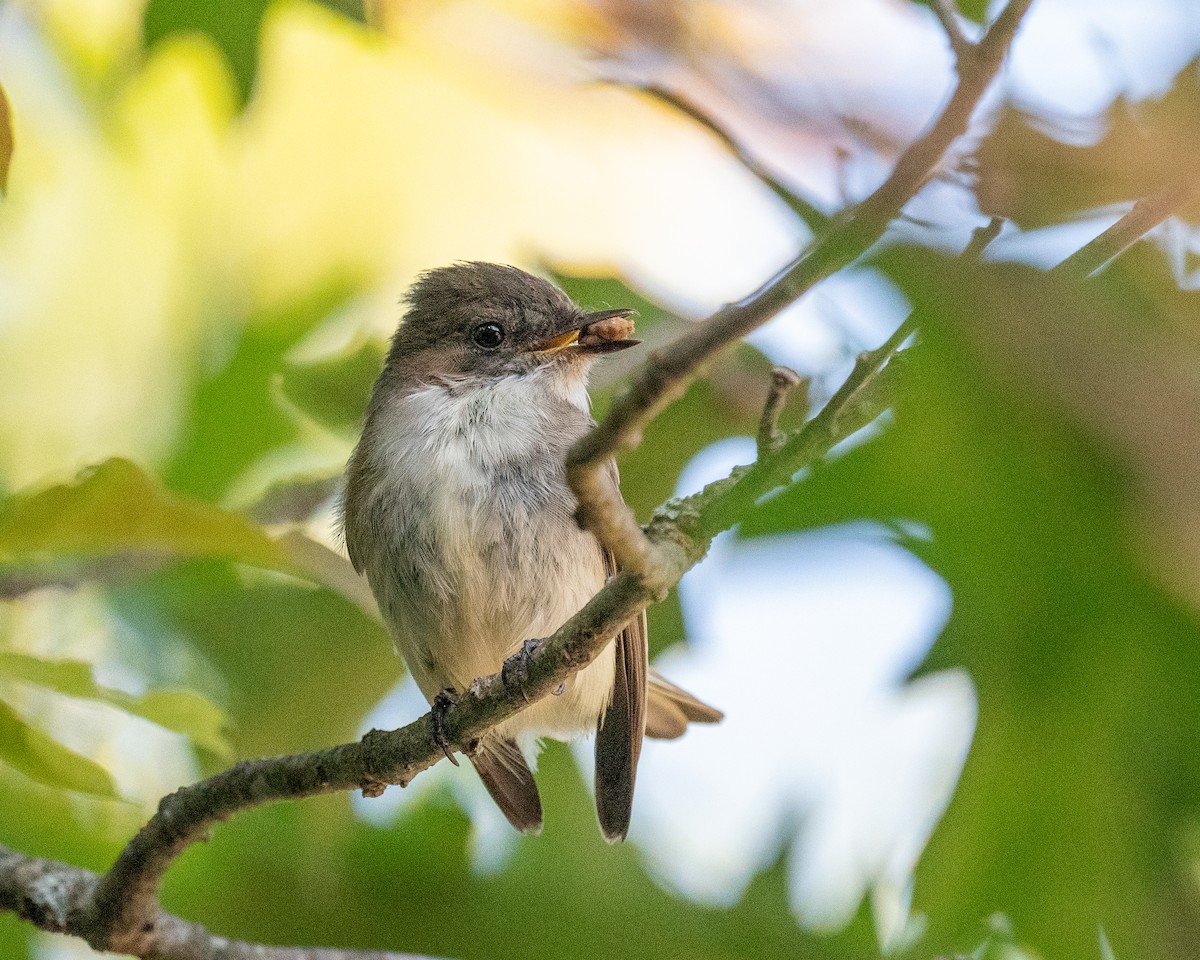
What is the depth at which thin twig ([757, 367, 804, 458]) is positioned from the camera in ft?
6.95

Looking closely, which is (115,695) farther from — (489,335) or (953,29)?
(489,335)

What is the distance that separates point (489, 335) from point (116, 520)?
6.79 feet

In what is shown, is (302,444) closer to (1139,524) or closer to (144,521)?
(144,521)

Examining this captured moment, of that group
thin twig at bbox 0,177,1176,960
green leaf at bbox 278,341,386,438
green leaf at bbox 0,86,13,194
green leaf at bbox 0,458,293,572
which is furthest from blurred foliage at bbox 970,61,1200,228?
green leaf at bbox 278,341,386,438

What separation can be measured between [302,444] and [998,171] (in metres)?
3.63

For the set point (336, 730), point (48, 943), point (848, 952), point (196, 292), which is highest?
point (196, 292)

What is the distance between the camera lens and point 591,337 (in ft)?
13.9

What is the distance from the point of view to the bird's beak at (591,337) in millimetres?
4039

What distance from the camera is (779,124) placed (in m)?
1.94

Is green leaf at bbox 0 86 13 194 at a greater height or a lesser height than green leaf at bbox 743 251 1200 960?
greater

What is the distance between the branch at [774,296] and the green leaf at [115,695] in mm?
1190

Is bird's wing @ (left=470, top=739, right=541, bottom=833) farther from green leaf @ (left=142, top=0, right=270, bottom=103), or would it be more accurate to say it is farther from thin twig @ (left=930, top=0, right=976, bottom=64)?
thin twig @ (left=930, top=0, right=976, bottom=64)

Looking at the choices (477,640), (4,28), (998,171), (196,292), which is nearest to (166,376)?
(196,292)

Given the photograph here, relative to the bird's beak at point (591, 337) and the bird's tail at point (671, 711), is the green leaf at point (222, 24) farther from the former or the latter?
the bird's tail at point (671, 711)
